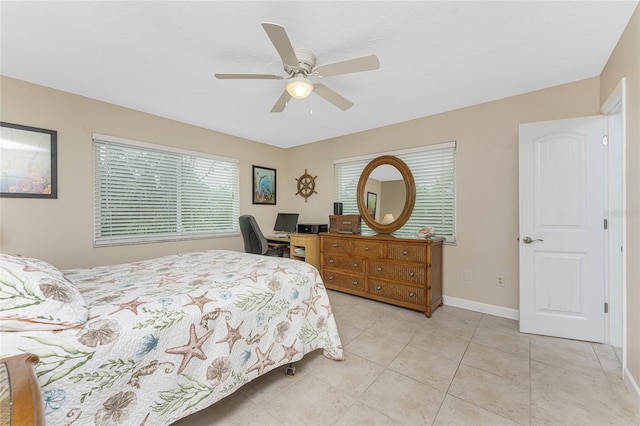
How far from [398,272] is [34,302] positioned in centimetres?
293

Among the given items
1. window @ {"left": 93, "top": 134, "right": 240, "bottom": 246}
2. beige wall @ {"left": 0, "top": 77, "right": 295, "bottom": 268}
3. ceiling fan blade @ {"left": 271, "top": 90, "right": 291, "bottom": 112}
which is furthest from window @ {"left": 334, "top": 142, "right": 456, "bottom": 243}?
beige wall @ {"left": 0, "top": 77, "right": 295, "bottom": 268}

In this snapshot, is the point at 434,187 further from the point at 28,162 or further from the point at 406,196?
the point at 28,162

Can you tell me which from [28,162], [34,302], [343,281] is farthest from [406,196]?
[28,162]

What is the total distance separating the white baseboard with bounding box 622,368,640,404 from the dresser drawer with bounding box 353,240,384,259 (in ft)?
6.69

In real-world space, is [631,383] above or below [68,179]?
below

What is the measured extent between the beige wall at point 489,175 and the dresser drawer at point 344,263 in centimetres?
107

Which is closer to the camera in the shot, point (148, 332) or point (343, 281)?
point (148, 332)

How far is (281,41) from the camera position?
1.44 meters

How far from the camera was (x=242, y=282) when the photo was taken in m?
1.61

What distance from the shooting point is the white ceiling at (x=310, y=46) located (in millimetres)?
1549

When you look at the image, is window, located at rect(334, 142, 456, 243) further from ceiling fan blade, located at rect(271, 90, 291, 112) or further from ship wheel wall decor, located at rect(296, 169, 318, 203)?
ceiling fan blade, located at rect(271, 90, 291, 112)

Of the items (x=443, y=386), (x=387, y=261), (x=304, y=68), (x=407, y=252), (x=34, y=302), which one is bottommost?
(x=443, y=386)

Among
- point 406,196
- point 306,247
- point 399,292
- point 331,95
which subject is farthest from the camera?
point 306,247

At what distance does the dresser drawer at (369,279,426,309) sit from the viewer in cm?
288
